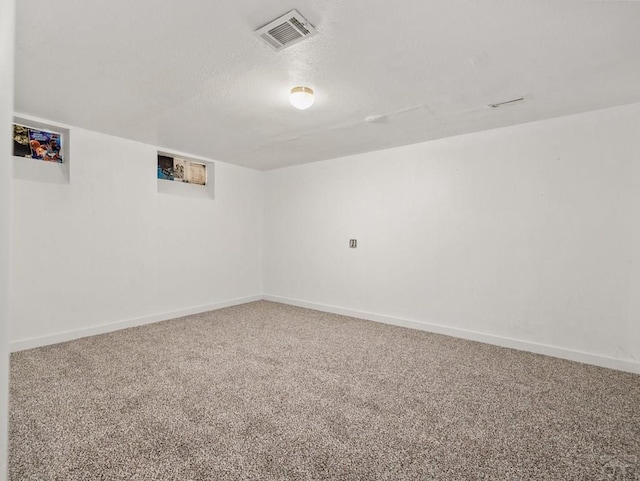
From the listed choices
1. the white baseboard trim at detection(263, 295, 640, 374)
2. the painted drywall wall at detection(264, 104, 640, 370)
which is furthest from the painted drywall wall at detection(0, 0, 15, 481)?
the white baseboard trim at detection(263, 295, 640, 374)

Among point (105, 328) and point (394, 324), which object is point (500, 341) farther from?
point (105, 328)

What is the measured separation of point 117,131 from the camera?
3551 millimetres

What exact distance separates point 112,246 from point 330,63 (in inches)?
128

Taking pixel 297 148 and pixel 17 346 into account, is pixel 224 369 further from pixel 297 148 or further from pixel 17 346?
pixel 297 148

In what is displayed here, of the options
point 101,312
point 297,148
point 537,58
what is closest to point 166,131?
point 297,148

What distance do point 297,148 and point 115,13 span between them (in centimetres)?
267

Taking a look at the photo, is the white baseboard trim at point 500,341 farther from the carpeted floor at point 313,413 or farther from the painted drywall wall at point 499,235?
the carpeted floor at point 313,413

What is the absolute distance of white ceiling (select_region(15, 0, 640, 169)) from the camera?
1.66 m

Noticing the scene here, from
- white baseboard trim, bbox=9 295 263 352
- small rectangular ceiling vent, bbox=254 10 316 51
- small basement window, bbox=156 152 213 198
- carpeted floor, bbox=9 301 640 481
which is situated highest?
small rectangular ceiling vent, bbox=254 10 316 51

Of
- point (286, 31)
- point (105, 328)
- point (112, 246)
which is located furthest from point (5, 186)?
point (105, 328)

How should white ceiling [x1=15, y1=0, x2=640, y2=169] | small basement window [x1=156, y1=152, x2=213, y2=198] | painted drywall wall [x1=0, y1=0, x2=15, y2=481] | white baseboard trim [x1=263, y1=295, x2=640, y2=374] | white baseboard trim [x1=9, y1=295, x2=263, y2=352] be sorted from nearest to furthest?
painted drywall wall [x1=0, y1=0, x2=15, y2=481], white ceiling [x1=15, y1=0, x2=640, y2=169], white baseboard trim [x1=263, y1=295, x2=640, y2=374], white baseboard trim [x1=9, y1=295, x2=263, y2=352], small basement window [x1=156, y1=152, x2=213, y2=198]

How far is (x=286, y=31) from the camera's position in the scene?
1.79 metres

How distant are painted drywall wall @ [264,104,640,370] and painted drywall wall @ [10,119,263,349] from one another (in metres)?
1.60

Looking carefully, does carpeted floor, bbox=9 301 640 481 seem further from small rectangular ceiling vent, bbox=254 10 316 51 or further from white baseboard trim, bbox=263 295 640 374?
small rectangular ceiling vent, bbox=254 10 316 51
